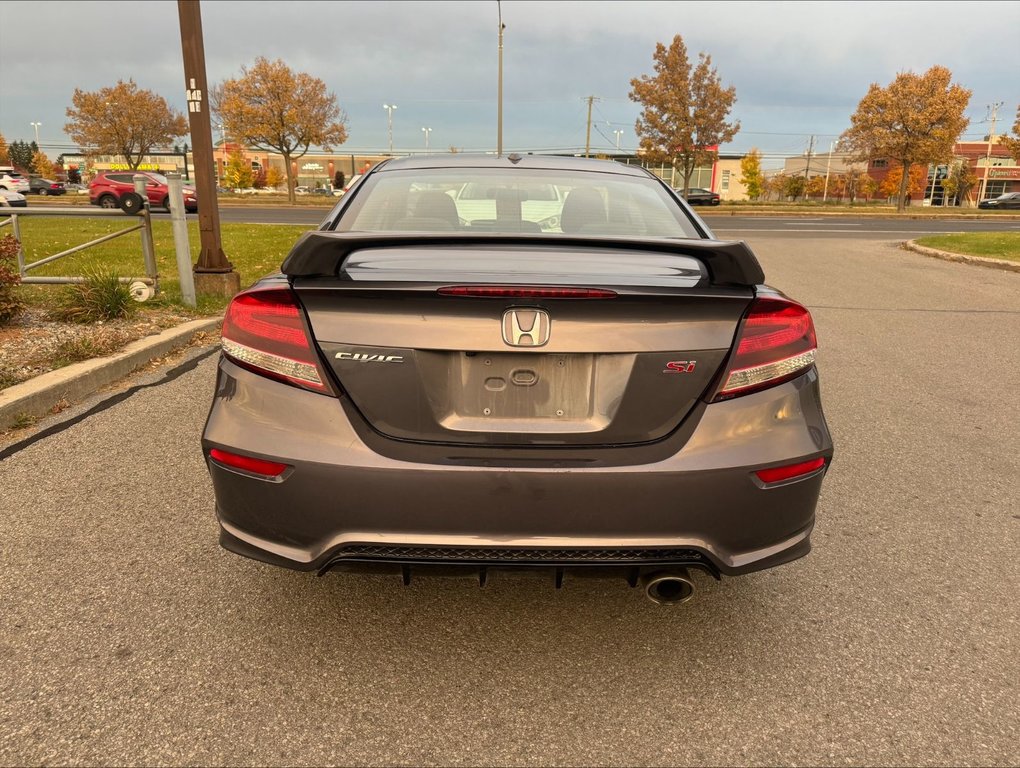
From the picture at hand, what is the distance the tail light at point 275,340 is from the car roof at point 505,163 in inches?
59.9

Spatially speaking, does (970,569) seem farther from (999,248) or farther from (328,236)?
(999,248)

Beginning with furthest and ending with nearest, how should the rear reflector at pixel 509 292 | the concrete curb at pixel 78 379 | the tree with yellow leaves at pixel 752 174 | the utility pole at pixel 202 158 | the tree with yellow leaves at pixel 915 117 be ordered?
1. the tree with yellow leaves at pixel 752 174
2. the tree with yellow leaves at pixel 915 117
3. the utility pole at pixel 202 158
4. the concrete curb at pixel 78 379
5. the rear reflector at pixel 509 292

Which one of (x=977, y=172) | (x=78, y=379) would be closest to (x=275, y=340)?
(x=78, y=379)

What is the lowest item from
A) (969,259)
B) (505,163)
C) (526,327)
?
(969,259)

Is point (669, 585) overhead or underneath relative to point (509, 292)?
underneath

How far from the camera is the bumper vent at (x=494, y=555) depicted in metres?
2.05

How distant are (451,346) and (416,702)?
105 cm

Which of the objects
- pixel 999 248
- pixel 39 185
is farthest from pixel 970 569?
pixel 39 185

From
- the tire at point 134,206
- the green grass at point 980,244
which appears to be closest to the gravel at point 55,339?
the tire at point 134,206

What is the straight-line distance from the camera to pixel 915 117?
42.8m

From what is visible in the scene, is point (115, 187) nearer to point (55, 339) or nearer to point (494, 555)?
point (55, 339)

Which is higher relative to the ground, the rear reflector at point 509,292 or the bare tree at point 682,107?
the bare tree at point 682,107

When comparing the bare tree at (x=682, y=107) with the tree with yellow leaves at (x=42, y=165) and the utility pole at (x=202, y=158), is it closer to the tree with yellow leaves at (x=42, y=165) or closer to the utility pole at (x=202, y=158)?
the utility pole at (x=202, y=158)

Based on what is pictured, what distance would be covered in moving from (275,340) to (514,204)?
4.53 ft
